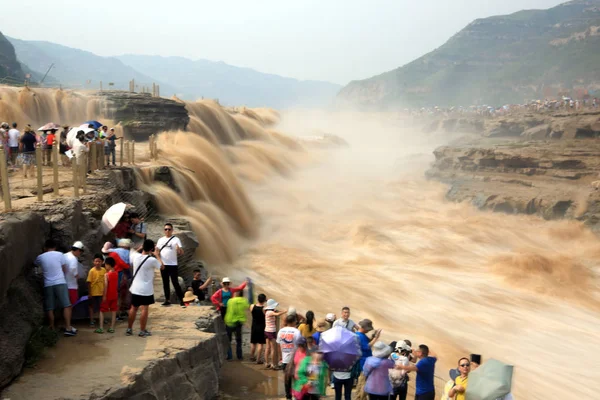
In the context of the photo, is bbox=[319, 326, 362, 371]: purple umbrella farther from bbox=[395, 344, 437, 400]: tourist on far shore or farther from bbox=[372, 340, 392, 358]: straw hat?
bbox=[395, 344, 437, 400]: tourist on far shore

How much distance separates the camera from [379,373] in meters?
6.87

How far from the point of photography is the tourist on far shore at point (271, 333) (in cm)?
910

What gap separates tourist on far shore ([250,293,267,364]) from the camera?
924 cm

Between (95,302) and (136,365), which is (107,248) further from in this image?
(136,365)

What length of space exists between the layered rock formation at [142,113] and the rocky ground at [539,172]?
14.4m

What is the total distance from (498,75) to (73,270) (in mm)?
157158

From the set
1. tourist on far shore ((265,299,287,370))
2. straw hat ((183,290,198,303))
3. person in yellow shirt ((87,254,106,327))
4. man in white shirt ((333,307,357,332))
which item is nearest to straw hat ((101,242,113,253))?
person in yellow shirt ((87,254,106,327))

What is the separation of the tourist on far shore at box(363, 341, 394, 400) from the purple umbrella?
218mm

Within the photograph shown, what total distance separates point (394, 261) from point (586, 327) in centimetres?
628

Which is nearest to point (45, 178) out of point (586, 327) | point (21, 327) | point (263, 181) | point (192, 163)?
point (21, 327)

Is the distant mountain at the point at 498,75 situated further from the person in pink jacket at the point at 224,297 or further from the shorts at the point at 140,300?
the shorts at the point at 140,300

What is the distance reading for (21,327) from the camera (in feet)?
23.1

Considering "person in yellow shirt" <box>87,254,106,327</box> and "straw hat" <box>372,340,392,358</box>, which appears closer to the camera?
"straw hat" <box>372,340,392,358</box>

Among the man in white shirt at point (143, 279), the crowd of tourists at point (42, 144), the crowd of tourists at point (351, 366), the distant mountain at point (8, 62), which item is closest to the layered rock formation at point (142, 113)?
the crowd of tourists at point (42, 144)
